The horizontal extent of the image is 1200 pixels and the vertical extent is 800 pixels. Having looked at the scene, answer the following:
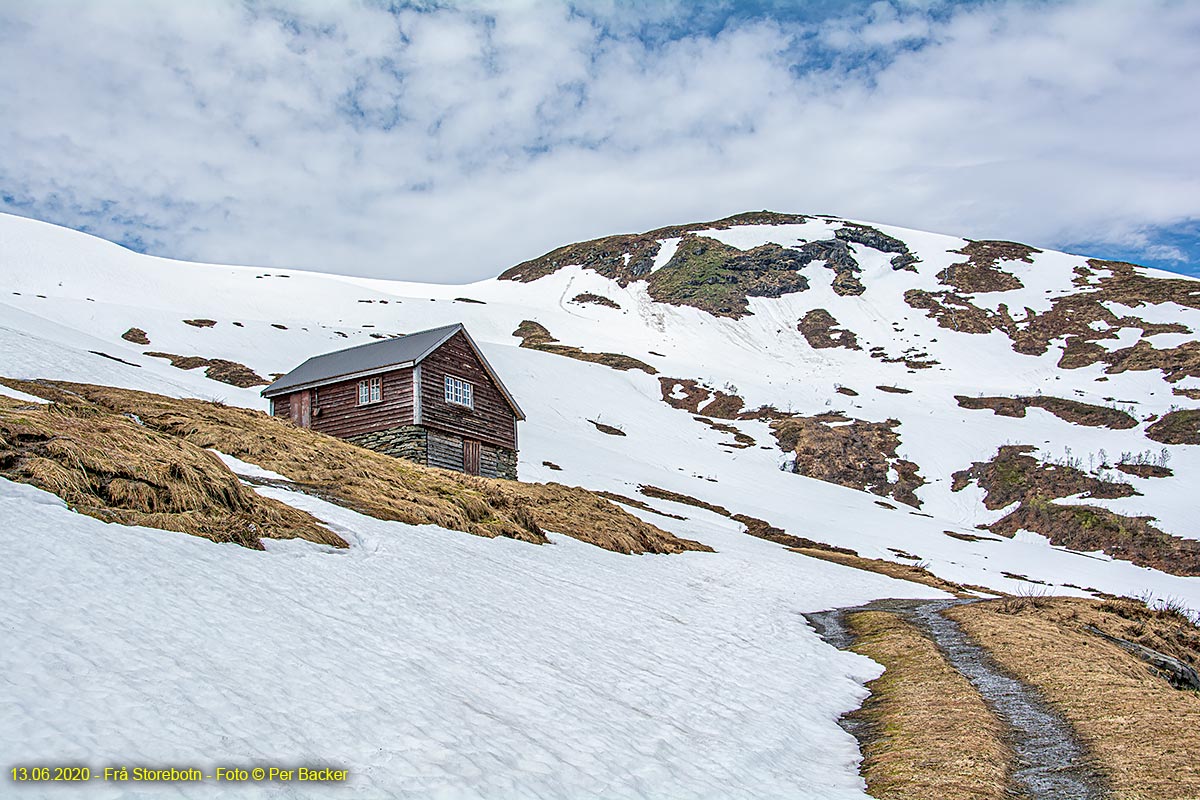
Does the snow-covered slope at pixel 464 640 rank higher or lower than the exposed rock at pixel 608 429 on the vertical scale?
lower

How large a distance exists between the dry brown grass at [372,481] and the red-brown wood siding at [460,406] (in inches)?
293

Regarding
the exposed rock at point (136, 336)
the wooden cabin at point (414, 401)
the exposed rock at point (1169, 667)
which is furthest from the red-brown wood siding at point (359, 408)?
the exposed rock at point (136, 336)

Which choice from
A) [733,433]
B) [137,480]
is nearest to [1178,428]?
[733,433]

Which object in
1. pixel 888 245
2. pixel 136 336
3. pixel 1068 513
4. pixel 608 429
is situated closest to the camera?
pixel 136 336

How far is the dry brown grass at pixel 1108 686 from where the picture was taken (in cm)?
1022

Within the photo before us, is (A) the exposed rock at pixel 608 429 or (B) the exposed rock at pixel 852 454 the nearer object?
(A) the exposed rock at pixel 608 429

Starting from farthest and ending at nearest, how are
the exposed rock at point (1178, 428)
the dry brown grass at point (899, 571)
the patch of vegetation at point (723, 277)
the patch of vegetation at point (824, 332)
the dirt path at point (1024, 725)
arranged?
the patch of vegetation at point (723, 277) < the patch of vegetation at point (824, 332) < the exposed rock at point (1178, 428) < the dry brown grass at point (899, 571) < the dirt path at point (1024, 725)

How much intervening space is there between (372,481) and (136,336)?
61.2 m

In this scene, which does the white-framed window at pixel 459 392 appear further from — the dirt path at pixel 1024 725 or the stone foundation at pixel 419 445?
the dirt path at pixel 1024 725

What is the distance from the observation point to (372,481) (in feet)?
84.3

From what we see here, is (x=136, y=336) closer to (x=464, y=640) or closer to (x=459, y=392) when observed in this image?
(x=459, y=392)

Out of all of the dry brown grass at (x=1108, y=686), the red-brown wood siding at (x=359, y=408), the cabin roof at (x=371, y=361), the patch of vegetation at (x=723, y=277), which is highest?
the patch of vegetation at (x=723, y=277)

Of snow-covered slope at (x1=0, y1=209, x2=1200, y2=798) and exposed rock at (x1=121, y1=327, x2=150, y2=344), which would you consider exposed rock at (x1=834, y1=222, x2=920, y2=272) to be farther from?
exposed rock at (x1=121, y1=327, x2=150, y2=344)

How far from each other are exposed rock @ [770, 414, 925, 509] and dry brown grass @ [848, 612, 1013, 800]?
70.2m
